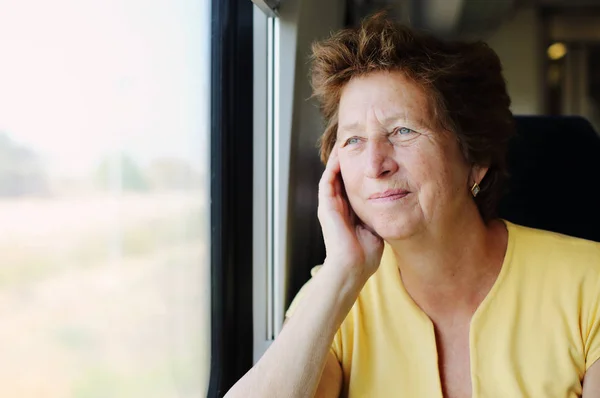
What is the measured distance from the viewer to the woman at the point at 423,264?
131 cm

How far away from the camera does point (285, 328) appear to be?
4.33ft

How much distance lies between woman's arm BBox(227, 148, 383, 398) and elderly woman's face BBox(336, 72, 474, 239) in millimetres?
90

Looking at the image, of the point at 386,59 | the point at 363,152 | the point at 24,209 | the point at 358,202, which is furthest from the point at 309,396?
the point at 386,59

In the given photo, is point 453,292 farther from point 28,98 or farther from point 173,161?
point 28,98

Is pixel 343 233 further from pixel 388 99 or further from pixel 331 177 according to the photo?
pixel 388 99

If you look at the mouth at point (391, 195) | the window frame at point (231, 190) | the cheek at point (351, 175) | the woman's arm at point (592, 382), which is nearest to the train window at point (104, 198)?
the window frame at point (231, 190)

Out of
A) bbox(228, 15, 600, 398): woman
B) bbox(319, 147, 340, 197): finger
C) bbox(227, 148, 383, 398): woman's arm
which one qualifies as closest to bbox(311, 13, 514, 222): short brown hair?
bbox(228, 15, 600, 398): woman

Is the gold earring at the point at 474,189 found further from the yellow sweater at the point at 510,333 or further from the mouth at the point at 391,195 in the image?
the mouth at the point at 391,195

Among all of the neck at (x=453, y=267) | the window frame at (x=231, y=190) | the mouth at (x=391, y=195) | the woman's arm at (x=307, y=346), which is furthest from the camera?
the window frame at (x=231, y=190)

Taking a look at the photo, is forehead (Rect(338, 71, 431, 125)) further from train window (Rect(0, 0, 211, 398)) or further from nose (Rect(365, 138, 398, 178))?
train window (Rect(0, 0, 211, 398))

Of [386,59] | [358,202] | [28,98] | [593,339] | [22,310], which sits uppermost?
[386,59]

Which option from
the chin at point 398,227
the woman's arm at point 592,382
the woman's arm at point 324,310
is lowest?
the woman's arm at point 592,382

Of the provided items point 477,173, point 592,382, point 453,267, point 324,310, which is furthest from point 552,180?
point 324,310

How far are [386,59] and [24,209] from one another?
903mm
